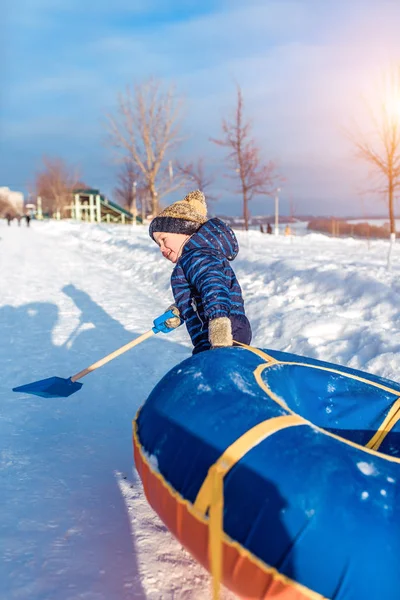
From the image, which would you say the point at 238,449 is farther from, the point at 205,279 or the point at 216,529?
the point at 205,279

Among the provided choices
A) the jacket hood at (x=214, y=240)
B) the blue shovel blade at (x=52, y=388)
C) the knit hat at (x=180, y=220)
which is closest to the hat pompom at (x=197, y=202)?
the knit hat at (x=180, y=220)

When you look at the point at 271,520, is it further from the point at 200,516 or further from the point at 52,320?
the point at 52,320

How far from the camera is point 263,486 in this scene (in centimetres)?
164

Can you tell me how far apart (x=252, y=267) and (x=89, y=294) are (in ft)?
10.0

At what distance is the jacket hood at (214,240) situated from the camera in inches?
114

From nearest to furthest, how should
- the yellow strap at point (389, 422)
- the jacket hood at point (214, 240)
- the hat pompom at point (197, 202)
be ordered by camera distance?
1. the yellow strap at point (389, 422)
2. the jacket hood at point (214, 240)
3. the hat pompom at point (197, 202)

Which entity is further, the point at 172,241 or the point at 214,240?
the point at 172,241

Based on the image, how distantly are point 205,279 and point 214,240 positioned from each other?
31 centimetres

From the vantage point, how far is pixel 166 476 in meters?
1.96

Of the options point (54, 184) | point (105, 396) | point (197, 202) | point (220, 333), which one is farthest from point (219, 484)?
point (54, 184)

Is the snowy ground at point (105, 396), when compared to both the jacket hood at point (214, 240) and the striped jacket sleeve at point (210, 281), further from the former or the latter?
the jacket hood at point (214, 240)

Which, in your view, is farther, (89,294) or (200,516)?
(89,294)

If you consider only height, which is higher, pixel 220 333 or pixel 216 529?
pixel 220 333

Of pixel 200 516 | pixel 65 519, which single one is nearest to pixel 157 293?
pixel 65 519
